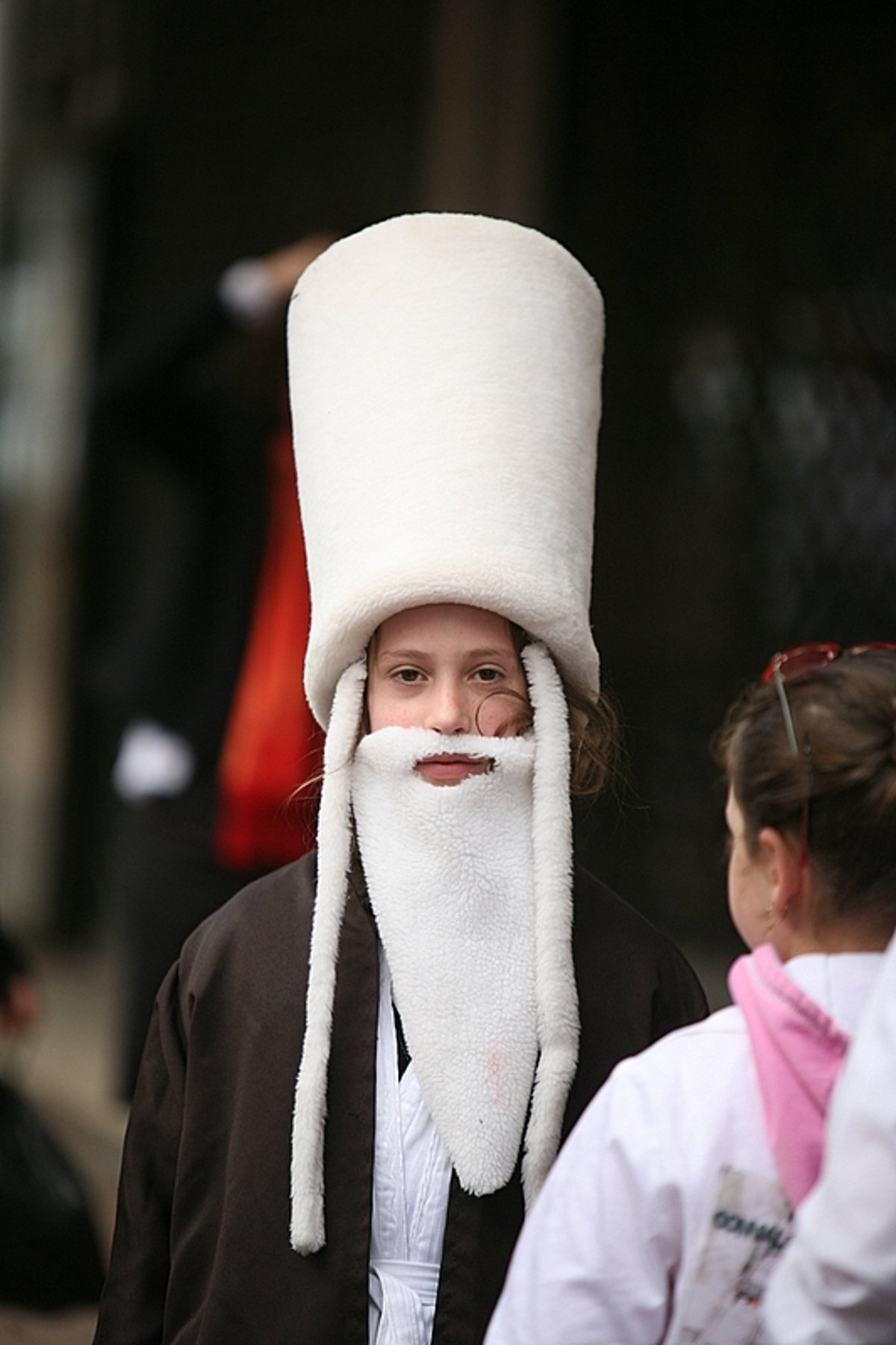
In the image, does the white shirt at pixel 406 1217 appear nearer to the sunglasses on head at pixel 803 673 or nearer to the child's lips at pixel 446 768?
the child's lips at pixel 446 768

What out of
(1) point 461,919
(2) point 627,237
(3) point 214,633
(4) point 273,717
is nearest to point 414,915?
(1) point 461,919

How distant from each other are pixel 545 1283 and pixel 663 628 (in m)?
3.62

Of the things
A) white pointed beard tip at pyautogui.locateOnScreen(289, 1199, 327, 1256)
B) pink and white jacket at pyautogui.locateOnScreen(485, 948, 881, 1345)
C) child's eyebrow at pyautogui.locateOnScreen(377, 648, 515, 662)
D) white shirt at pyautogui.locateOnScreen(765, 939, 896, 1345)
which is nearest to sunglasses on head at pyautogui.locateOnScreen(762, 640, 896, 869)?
pink and white jacket at pyautogui.locateOnScreen(485, 948, 881, 1345)

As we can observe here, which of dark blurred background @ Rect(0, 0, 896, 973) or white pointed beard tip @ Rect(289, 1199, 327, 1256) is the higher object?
dark blurred background @ Rect(0, 0, 896, 973)

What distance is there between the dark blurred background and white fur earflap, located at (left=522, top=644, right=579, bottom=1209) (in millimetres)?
2359

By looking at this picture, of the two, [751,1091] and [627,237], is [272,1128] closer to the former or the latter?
[751,1091]

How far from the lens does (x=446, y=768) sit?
2.09m

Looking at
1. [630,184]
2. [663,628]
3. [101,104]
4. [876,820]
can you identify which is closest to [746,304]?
[630,184]

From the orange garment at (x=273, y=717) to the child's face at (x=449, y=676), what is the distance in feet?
4.51

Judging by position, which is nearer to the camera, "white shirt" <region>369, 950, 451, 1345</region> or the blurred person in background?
"white shirt" <region>369, 950, 451, 1345</region>

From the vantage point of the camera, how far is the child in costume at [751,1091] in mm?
1615

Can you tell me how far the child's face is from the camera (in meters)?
2.11

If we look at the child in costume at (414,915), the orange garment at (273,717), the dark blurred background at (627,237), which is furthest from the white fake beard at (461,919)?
the dark blurred background at (627,237)

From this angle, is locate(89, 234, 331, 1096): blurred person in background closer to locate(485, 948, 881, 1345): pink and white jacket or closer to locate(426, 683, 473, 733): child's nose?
locate(426, 683, 473, 733): child's nose
